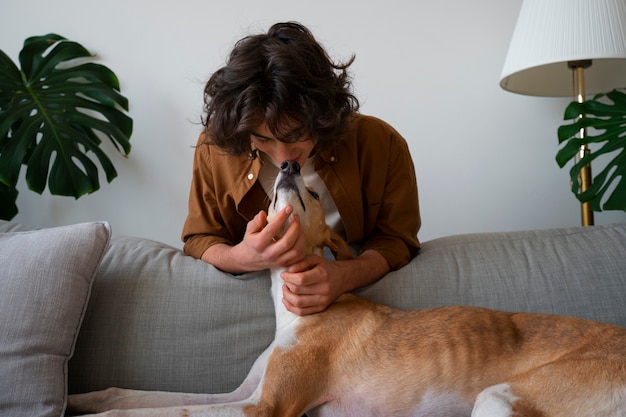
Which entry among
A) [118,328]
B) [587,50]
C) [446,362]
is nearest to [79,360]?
[118,328]

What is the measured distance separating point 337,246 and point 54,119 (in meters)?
1.50

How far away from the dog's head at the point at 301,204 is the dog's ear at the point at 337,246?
13 millimetres

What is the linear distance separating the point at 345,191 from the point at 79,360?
98cm

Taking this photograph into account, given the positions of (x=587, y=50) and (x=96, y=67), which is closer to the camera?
(x=587, y=50)

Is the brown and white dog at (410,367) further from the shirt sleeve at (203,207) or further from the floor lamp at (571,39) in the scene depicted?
the floor lamp at (571,39)

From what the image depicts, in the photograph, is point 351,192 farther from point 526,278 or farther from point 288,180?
point 526,278

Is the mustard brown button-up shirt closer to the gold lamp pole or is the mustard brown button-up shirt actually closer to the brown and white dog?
the brown and white dog

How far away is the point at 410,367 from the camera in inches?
59.2

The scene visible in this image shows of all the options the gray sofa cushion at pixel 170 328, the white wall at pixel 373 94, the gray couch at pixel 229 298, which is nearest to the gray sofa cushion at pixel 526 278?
the gray couch at pixel 229 298

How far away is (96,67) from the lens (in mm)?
2611

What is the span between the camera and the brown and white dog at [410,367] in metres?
1.30

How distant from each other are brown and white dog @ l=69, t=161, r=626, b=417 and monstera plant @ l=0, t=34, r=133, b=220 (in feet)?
3.99

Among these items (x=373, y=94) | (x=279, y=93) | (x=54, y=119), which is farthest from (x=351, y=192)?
(x=54, y=119)

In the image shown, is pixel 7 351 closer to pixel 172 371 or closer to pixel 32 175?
pixel 172 371
